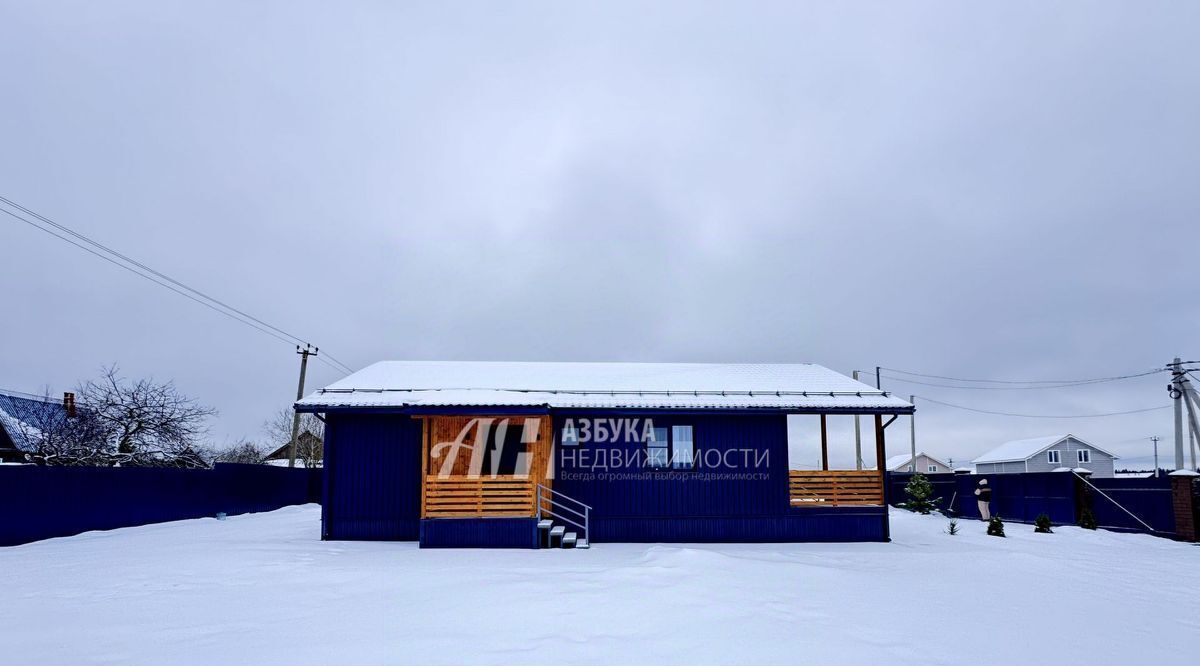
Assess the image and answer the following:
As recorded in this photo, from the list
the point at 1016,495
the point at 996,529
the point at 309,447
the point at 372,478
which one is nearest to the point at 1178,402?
the point at 1016,495

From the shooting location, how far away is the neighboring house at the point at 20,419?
27.2 metres

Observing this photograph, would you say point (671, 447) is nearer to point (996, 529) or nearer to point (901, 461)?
point (996, 529)

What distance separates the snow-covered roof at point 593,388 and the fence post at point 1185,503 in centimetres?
717

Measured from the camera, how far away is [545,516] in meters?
15.1

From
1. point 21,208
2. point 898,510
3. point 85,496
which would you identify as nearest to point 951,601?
point 85,496

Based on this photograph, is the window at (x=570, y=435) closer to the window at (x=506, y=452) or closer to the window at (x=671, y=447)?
the window at (x=506, y=452)

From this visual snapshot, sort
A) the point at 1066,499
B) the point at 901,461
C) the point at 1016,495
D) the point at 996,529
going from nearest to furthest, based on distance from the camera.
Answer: the point at 996,529
the point at 1066,499
the point at 1016,495
the point at 901,461

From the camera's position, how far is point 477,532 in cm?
1416

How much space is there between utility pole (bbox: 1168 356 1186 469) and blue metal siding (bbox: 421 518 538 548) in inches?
1044

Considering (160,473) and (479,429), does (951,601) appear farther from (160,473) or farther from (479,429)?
(160,473)

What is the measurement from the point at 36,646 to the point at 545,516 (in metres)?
9.44

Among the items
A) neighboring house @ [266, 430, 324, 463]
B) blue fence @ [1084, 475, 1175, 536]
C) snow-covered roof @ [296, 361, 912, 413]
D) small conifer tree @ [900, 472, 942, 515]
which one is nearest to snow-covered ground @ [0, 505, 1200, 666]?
snow-covered roof @ [296, 361, 912, 413]

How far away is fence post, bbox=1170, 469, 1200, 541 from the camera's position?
16.3 m

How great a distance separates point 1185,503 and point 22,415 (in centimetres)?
3923
